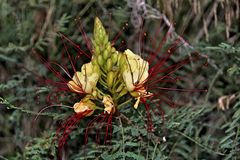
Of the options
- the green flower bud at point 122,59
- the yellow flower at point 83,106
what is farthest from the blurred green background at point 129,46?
the green flower bud at point 122,59

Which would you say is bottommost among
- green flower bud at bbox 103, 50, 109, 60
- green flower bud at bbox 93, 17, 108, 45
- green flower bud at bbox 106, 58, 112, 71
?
green flower bud at bbox 106, 58, 112, 71

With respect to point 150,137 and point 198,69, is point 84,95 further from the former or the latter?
point 198,69

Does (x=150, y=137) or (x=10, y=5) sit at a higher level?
(x=10, y=5)

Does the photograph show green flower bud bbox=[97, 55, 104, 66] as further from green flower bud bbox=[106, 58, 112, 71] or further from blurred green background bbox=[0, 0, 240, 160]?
blurred green background bbox=[0, 0, 240, 160]

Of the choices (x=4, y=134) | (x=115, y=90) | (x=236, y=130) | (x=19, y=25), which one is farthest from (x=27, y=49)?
(x=236, y=130)

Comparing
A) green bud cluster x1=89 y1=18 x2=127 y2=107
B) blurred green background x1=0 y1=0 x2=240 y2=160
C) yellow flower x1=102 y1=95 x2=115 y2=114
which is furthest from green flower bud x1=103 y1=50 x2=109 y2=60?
blurred green background x1=0 y1=0 x2=240 y2=160

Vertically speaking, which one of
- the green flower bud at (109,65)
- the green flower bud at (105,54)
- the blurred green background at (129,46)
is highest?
the green flower bud at (105,54)

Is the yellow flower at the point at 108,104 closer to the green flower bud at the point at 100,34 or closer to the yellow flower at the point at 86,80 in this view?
the yellow flower at the point at 86,80
